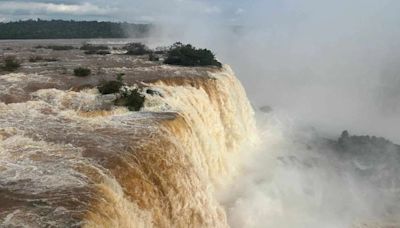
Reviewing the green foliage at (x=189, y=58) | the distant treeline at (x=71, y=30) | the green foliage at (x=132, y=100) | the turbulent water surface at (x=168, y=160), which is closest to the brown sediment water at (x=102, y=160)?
the turbulent water surface at (x=168, y=160)

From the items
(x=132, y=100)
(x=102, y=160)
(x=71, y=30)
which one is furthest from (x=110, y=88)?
(x=71, y=30)

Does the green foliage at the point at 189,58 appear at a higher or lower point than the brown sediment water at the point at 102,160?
higher

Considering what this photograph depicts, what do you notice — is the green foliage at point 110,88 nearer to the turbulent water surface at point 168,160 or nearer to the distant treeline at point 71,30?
the turbulent water surface at point 168,160

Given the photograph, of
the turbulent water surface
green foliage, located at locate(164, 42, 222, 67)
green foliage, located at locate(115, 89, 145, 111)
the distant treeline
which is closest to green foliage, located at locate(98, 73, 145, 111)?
green foliage, located at locate(115, 89, 145, 111)

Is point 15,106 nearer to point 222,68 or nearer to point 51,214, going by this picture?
point 51,214

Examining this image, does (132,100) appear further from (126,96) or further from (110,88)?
(110,88)

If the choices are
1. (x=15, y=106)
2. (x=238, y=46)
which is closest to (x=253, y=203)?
(x=15, y=106)
